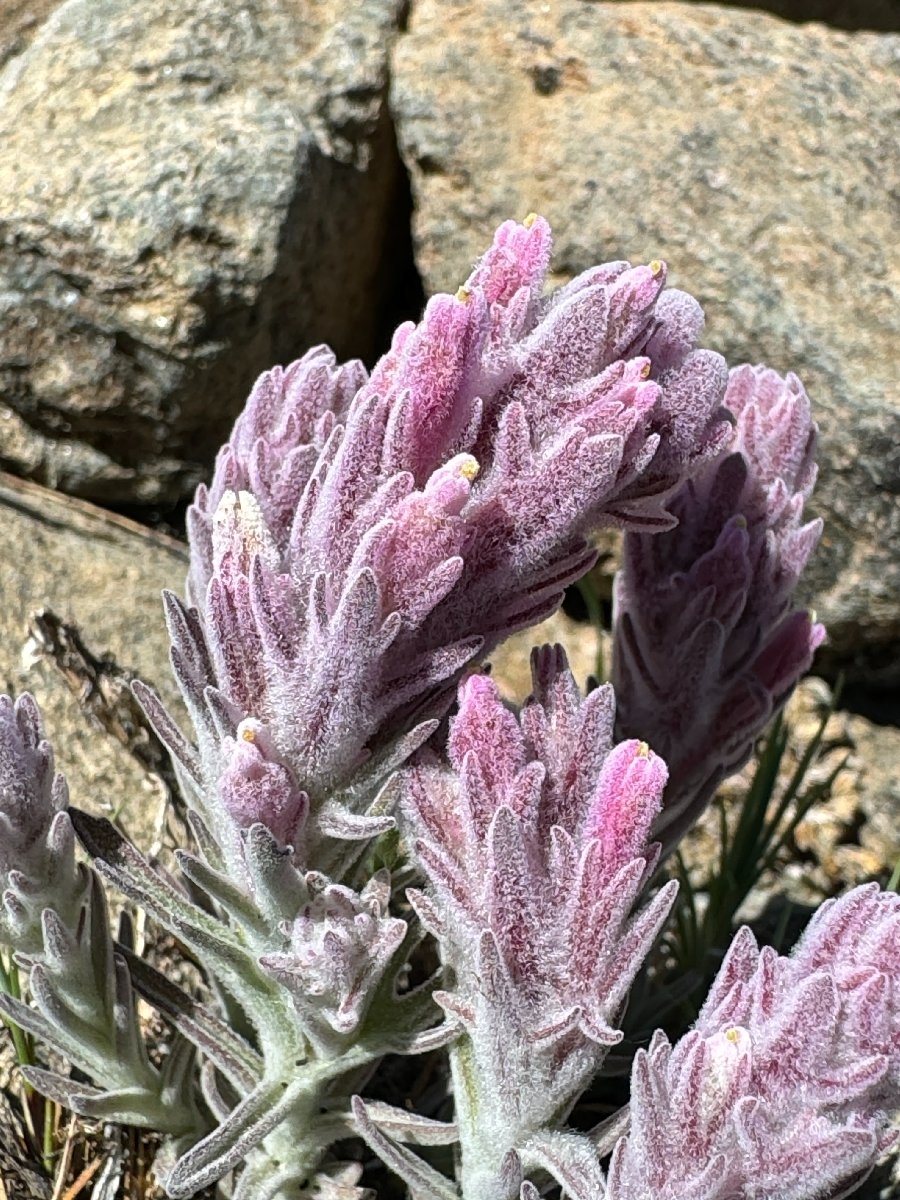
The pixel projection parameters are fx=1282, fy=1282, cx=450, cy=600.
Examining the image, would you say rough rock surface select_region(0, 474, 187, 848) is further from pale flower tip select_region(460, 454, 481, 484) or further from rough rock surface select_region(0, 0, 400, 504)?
pale flower tip select_region(460, 454, 481, 484)

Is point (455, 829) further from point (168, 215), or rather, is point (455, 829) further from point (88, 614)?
point (168, 215)

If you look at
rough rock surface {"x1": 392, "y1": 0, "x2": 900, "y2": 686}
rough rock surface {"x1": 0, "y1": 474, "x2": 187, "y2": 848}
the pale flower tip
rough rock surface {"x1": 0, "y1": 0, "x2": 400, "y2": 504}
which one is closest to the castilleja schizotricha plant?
the pale flower tip

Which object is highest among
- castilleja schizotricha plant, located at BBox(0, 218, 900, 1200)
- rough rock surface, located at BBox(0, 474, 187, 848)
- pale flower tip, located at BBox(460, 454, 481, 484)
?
pale flower tip, located at BBox(460, 454, 481, 484)

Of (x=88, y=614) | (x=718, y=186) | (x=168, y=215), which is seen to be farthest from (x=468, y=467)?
(x=718, y=186)

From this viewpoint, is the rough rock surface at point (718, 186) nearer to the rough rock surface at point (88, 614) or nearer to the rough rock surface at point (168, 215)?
the rough rock surface at point (168, 215)

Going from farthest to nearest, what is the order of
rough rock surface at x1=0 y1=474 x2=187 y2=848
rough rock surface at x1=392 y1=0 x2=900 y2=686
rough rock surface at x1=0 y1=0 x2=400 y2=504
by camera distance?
rough rock surface at x1=392 y1=0 x2=900 y2=686
rough rock surface at x1=0 y1=0 x2=400 y2=504
rough rock surface at x1=0 y1=474 x2=187 y2=848
